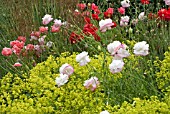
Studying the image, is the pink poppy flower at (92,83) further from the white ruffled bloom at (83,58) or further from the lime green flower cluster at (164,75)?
the lime green flower cluster at (164,75)

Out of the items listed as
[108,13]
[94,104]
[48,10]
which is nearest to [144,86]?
[94,104]

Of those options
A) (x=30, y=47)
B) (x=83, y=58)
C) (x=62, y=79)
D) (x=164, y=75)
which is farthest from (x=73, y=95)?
(x=30, y=47)

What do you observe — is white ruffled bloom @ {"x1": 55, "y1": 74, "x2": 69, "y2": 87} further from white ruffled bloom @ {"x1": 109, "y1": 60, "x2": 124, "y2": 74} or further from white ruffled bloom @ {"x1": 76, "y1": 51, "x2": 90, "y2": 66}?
white ruffled bloom @ {"x1": 109, "y1": 60, "x2": 124, "y2": 74}

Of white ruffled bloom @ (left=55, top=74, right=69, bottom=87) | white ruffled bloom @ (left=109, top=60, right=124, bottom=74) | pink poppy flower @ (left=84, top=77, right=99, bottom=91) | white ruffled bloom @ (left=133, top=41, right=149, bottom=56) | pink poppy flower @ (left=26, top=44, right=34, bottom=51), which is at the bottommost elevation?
white ruffled bloom @ (left=109, top=60, right=124, bottom=74)

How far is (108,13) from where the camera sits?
216 inches

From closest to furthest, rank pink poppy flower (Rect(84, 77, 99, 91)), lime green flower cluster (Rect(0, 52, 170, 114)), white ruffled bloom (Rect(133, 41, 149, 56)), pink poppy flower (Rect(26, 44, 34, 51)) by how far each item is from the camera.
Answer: white ruffled bloom (Rect(133, 41, 149, 56)) → pink poppy flower (Rect(84, 77, 99, 91)) → lime green flower cluster (Rect(0, 52, 170, 114)) → pink poppy flower (Rect(26, 44, 34, 51))

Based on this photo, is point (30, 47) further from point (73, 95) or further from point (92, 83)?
point (92, 83)

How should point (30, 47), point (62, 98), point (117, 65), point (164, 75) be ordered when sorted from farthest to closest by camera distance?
point (30, 47) < point (62, 98) < point (164, 75) < point (117, 65)

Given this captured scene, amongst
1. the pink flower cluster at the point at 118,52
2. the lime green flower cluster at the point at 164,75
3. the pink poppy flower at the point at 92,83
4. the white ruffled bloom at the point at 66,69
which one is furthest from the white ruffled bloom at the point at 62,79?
the lime green flower cluster at the point at 164,75

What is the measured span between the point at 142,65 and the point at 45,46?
1.35 m

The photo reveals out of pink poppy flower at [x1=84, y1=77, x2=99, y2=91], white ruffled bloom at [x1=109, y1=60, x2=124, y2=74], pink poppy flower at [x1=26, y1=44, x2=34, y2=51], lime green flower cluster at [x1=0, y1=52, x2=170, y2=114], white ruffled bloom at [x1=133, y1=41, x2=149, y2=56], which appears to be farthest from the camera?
pink poppy flower at [x1=26, y1=44, x2=34, y2=51]

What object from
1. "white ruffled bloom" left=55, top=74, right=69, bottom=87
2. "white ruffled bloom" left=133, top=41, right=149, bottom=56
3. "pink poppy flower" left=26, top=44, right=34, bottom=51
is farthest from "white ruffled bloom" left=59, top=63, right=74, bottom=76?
"pink poppy flower" left=26, top=44, right=34, bottom=51

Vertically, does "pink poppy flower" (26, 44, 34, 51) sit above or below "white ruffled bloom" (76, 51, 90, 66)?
above

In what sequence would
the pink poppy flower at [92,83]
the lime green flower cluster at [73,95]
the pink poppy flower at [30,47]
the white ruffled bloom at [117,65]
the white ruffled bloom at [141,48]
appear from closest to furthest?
1. the white ruffled bloom at [117,65]
2. the white ruffled bloom at [141,48]
3. the pink poppy flower at [92,83]
4. the lime green flower cluster at [73,95]
5. the pink poppy flower at [30,47]
